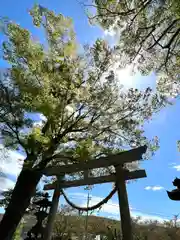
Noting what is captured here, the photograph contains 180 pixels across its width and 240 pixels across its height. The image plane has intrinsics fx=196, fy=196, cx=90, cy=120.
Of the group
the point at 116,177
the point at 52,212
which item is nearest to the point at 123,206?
the point at 116,177

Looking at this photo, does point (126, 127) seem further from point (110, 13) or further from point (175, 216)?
point (175, 216)

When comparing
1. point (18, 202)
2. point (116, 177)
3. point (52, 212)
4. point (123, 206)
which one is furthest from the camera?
point (18, 202)

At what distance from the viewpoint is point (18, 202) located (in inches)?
226

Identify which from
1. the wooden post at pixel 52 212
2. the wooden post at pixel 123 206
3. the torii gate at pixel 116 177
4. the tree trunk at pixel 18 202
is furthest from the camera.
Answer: the tree trunk at pixel 18 202

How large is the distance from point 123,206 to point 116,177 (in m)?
0.59

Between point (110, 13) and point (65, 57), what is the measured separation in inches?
107

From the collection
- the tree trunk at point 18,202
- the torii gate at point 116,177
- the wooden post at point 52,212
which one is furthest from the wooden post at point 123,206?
the tree trunk at point 18,202

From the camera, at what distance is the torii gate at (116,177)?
3497 mm

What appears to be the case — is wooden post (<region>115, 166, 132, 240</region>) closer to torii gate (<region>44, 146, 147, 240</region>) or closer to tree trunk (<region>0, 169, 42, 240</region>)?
torii gate (<region>44, 146, 147, 240</region>)

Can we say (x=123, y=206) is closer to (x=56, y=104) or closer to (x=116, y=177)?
(x=116, y=177)

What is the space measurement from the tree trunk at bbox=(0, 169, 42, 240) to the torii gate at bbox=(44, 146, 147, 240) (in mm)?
982

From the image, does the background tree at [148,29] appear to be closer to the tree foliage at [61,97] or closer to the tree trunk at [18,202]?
the tree foliage at [61,97]

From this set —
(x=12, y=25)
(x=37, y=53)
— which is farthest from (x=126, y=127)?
(x=12, y=25)

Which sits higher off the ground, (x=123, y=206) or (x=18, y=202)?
(x=18, y=202)
